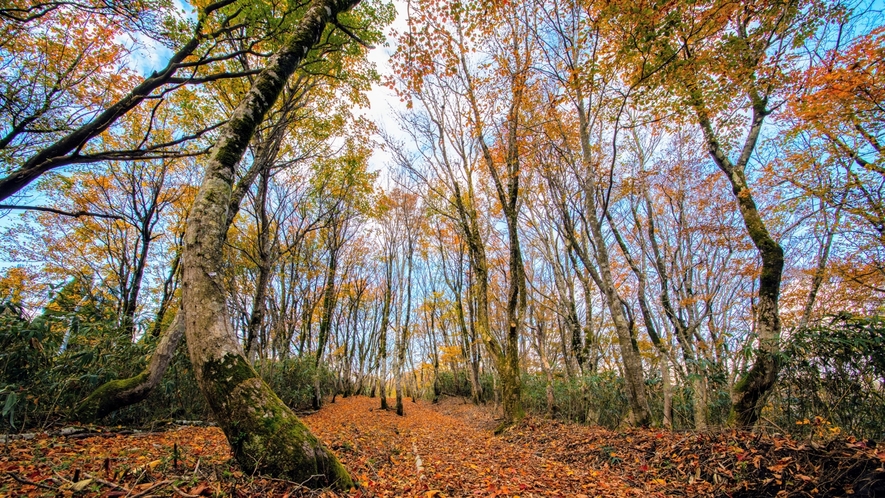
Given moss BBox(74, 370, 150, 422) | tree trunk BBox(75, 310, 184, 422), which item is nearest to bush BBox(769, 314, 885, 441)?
tree trunk BBox(75, 310, 184, 422)

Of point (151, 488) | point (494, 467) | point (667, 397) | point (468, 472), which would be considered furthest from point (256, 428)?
point (667, 397)

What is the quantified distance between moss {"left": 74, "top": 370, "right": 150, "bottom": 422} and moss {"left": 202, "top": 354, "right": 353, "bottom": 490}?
4331mm

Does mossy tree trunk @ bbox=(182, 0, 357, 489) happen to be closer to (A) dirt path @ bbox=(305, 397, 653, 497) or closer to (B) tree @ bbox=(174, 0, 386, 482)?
(B) tree @ bbox=(174, 0, 386, 482)

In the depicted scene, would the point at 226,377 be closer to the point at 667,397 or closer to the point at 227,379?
the point at 227,379

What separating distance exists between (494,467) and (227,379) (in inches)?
147

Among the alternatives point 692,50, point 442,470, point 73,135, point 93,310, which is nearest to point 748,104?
point 692,50

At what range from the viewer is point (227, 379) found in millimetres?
2270

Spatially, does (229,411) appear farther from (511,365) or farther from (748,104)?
(748,104)

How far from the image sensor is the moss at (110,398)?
464cm

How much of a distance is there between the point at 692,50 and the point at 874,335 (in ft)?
17.7

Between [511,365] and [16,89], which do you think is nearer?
[16,89]

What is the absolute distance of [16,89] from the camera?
5.54 m

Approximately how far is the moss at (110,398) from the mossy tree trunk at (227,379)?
13.8ft

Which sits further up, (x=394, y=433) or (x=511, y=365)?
(x=511, y=365)
